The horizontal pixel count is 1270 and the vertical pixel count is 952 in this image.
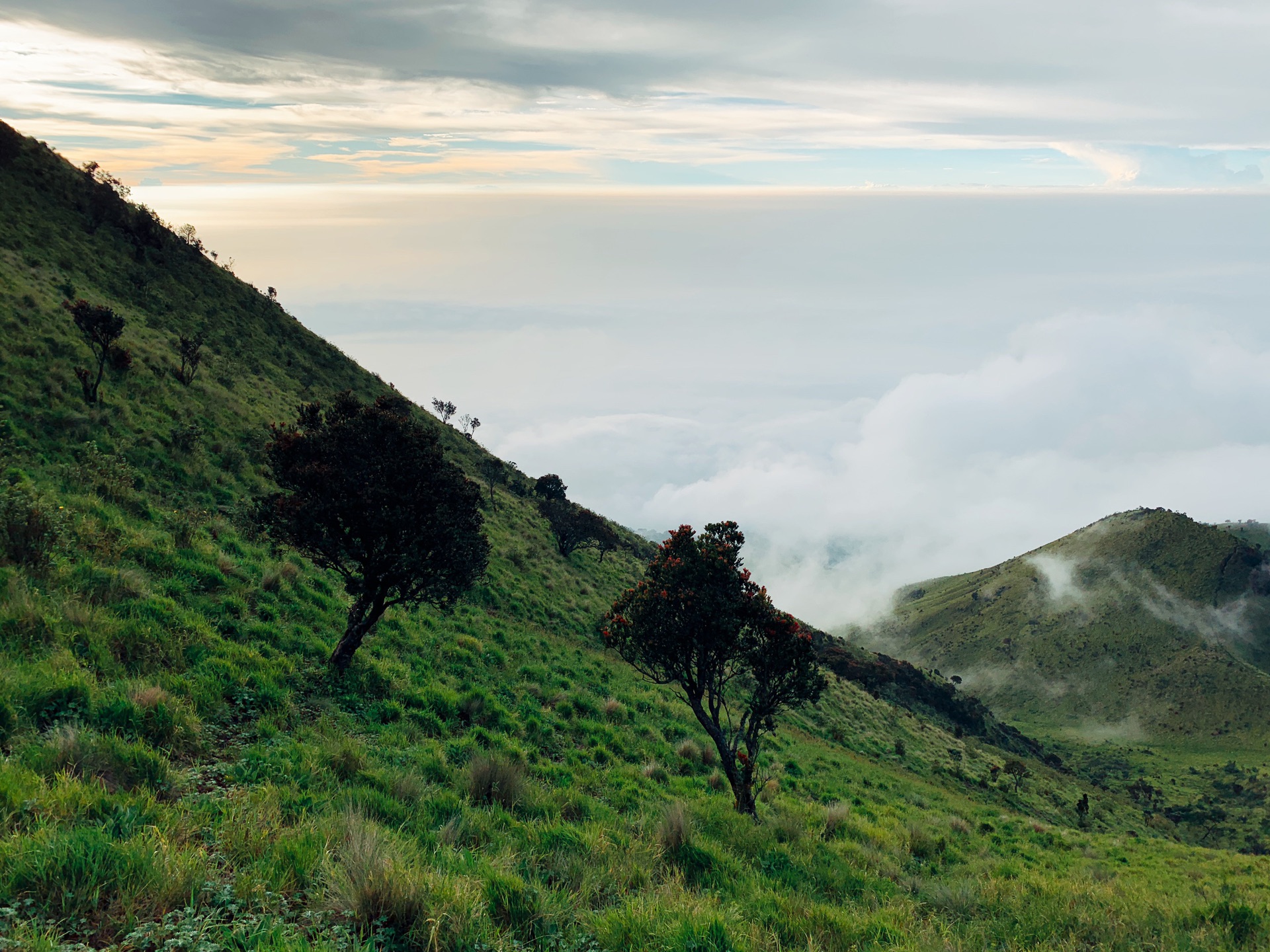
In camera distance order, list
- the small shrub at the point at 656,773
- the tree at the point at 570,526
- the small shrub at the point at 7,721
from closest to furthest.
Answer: the small shrub at the point at 7,721 → the small shrub at the point at 656,773 → the tree at the point at 570,526

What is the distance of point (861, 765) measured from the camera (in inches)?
1289

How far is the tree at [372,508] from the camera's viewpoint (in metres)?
15.2

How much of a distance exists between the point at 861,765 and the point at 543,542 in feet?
97.6

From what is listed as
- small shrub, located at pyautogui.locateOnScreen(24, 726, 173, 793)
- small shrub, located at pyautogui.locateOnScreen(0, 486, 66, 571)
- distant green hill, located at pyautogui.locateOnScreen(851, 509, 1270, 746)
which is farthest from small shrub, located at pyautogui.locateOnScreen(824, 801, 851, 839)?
distant green hill, located at pyautogui.locateOnScreen(851, 509, 1270, 746)

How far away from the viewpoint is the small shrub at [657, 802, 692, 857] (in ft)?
33.0

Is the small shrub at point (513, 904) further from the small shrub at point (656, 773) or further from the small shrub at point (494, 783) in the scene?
the small shrub at point (656, 773)

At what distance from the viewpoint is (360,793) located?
884cm

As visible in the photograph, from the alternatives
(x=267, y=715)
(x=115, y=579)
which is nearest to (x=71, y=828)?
(x=267, y=715)

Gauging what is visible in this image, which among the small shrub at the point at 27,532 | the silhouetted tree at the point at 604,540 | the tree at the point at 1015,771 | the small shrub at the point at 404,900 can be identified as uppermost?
the silhouetted tree at the point at 604,540

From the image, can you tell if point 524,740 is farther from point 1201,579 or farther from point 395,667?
point 1201,579

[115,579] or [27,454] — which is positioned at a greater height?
[27,454]

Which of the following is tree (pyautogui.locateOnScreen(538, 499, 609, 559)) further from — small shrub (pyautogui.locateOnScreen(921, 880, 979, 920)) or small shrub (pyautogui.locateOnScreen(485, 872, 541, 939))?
small shrub (pyautogui.locateOnScreen(485, 872, 541, 939))

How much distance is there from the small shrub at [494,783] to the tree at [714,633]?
5101 millimetres

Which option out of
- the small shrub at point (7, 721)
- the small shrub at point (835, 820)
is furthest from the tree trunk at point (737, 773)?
the small shrub at point (7, 721)
